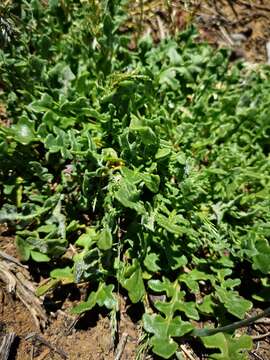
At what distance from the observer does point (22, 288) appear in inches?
89.7

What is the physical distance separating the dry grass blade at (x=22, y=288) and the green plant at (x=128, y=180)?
105mm

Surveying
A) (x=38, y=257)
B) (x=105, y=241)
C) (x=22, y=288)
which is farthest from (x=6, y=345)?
(x=105, y=241)

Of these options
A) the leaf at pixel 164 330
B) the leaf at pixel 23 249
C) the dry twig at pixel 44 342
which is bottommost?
the dry twig at pixel 44 342

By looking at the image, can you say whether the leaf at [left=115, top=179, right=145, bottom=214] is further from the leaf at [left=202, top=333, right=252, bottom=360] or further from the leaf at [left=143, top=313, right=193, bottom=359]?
the leaf at [left=202, top=333, right=252, bottom=360]

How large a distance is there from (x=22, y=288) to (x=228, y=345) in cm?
107

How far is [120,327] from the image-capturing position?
7.67 feet

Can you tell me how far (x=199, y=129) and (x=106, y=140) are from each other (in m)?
0.65

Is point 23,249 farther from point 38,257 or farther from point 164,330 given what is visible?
point 164,330

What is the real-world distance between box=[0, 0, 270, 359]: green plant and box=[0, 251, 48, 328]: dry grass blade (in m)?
0.11

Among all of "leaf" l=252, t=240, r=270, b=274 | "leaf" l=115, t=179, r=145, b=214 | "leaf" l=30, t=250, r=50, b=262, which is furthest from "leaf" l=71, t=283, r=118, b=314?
"leaf" l=252, t=240, r=270, b=274

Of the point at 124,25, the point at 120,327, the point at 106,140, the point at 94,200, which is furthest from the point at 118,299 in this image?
the point at 124,25

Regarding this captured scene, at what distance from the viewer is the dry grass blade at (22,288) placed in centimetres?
223

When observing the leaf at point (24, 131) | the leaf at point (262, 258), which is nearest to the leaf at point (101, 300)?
the leaf at point (262, 258)

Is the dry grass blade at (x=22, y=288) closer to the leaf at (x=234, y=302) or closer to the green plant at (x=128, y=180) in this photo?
the green plant at (x=128, y=180)
